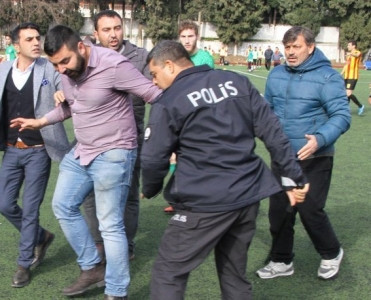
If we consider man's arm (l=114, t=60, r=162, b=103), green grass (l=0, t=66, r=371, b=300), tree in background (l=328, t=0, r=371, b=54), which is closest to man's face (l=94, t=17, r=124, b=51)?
man's arm (l=114, t=60, r=162, b=103)

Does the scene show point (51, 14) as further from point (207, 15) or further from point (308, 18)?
point (308, 18)

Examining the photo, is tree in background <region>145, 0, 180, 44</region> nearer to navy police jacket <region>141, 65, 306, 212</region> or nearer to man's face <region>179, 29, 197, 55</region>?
man's face <region>179, 29, 197, 55</region>

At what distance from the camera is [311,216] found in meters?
4.27

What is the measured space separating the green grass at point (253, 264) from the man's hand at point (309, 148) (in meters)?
1.11

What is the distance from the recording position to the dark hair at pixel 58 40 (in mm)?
3404

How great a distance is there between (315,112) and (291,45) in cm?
A: 52

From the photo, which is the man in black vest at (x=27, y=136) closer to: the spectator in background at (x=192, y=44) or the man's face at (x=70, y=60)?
the man's face at (x=70, y=60)

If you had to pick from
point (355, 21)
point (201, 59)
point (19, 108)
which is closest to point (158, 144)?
point (19, 108)

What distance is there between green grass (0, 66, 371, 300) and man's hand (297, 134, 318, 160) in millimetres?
1107

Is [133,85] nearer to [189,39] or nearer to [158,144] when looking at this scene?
[158,144]

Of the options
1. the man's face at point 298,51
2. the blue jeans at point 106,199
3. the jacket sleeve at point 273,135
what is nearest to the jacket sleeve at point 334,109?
the man's face at point 298,51

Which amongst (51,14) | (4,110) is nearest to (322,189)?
(4,110)

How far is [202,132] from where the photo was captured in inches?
110

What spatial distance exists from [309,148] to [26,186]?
2.11m
